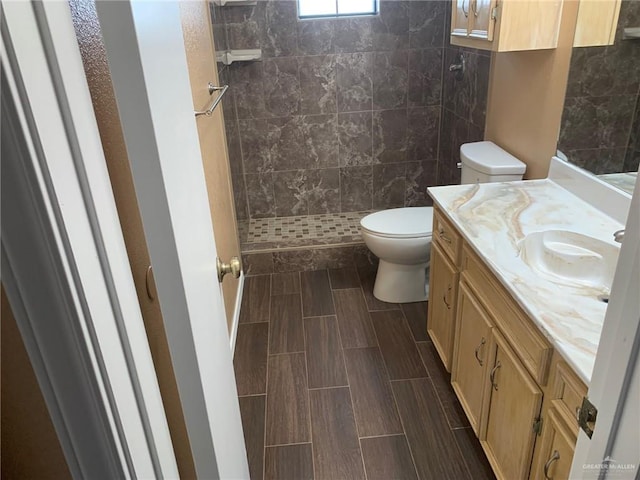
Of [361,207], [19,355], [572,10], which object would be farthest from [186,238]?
[361,207]

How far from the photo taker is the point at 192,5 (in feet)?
6.84

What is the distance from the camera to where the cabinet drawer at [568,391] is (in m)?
1.14

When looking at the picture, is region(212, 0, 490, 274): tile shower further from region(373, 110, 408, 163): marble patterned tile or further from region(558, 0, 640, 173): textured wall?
region(558, 0, 640, 173): textured wall

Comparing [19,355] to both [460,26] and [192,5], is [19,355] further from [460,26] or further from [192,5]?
[460,26]

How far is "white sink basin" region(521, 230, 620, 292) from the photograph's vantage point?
5.04ft

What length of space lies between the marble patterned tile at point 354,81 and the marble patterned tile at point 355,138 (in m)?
0.06

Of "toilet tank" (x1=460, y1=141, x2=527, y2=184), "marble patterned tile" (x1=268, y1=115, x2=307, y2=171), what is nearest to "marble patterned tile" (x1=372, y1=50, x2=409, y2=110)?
"marble patterned tile" (x1=268, y1=115, x2=307, y2=171)

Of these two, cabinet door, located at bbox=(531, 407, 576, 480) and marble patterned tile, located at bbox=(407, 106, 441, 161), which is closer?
cabinet door, located at bbox=(531, 407, 576, 480)

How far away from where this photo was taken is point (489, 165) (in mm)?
2322

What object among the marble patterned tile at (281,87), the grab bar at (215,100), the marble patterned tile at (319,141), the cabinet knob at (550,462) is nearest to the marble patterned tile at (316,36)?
the marble patterned tile at (281,87)

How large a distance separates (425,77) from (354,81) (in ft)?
1.65

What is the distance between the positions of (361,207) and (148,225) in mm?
3190

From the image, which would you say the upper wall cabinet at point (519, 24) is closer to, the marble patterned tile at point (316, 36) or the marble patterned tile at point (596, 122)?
the marble patterned tile at point (596, 122)

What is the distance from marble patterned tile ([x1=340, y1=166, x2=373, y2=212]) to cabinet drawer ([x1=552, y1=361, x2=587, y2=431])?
2664mm
